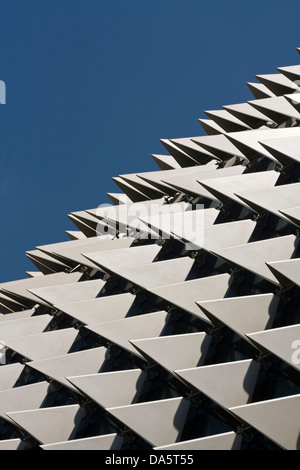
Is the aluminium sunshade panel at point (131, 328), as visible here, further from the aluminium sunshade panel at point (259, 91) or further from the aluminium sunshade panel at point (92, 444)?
the aluminium sunshade panel at point (259, 91)

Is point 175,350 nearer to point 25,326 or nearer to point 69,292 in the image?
point 69,292

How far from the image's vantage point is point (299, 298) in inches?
778

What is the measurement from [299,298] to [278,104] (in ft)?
53.7

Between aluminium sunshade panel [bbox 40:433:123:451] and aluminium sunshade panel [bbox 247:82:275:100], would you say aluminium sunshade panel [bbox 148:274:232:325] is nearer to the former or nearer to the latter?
aluminium sunshade panel [bbox 40:433:123:451]

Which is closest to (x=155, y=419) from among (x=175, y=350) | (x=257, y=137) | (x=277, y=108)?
(x=175, y=350)

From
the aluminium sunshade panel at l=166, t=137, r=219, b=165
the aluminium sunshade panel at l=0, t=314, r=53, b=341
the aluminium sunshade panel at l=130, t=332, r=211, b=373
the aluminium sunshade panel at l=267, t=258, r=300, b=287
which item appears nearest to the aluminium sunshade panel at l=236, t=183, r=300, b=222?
the aluminium sunshade panel at l=267, t=258, r=300, b=287

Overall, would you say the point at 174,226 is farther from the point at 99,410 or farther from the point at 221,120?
the point at 221,120

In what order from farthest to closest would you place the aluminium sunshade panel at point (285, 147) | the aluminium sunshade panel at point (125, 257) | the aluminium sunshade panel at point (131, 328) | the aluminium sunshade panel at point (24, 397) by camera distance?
the aluminium sunshade panel at point (125, 257), the aluminium sunshade panel at point (24, 397), the aluminium sunshade panel at point (285, 147), the aluminium sunshade panel at point (131, 328)

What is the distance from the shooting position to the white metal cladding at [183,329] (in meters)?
18.2

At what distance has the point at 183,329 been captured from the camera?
75.7ft

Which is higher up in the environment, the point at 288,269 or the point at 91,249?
the point at 288,269

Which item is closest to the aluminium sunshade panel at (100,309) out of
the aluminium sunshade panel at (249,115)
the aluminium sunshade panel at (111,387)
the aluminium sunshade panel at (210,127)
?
the aluminium sunshade panel at (111,387)

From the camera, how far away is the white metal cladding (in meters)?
18.2
